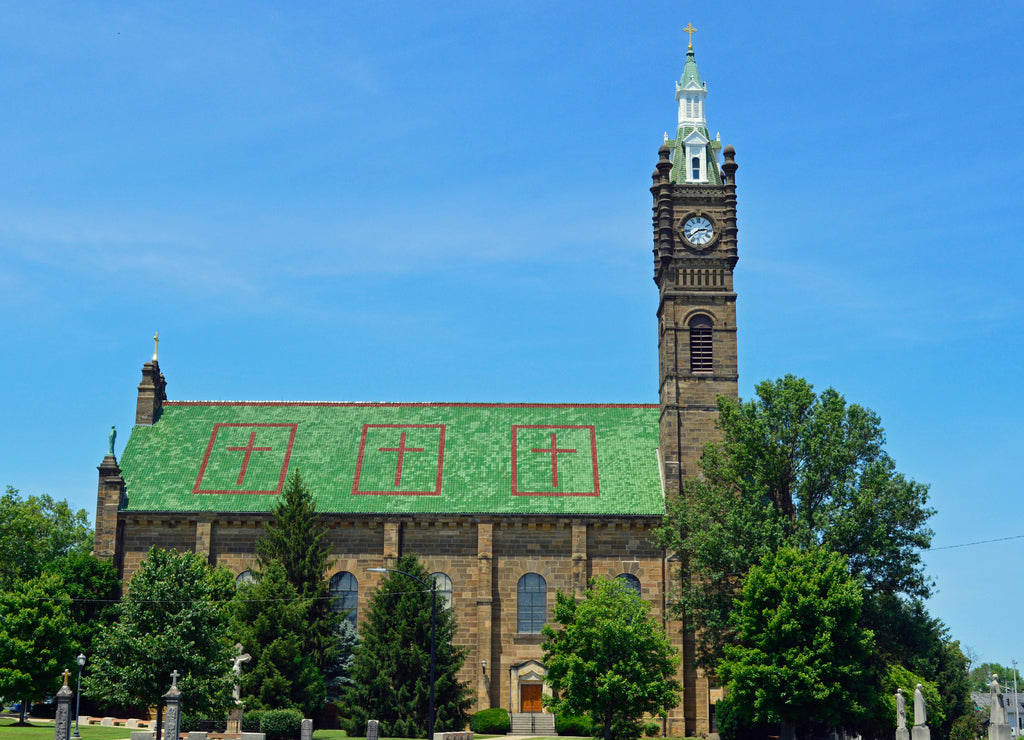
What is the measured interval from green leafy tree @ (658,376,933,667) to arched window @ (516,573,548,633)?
297 inches

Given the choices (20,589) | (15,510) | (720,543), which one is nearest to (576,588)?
(720,543)

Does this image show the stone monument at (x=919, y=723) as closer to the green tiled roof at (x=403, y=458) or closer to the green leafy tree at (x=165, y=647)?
the green tiled roof at (x=403, y=458)

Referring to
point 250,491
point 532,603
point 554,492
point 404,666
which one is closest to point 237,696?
point 404,666

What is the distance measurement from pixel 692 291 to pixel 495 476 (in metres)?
15.0

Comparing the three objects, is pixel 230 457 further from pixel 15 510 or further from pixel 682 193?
pixel 682 193

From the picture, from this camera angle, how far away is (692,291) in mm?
61906

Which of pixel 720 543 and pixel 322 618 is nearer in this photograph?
pixel 720 543

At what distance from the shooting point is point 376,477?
60.2 m

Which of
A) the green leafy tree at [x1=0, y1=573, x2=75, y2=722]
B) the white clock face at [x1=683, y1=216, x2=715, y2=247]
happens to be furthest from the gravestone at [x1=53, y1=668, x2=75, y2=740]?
the white clock face at [x1=683, y1=216, x2=715, y2=247]

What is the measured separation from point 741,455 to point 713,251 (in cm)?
1512

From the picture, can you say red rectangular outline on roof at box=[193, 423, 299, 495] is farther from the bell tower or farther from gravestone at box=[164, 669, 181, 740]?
gravestone at box=[164, 669, 181, 740]

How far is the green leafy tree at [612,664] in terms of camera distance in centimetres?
4572

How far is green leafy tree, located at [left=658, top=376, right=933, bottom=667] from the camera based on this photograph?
163 ft

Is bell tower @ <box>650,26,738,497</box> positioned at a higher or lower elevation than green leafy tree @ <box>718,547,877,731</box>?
higher
